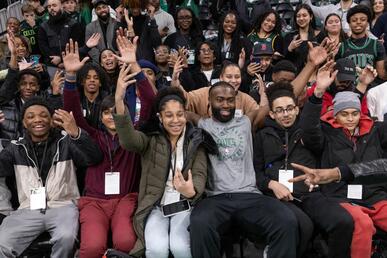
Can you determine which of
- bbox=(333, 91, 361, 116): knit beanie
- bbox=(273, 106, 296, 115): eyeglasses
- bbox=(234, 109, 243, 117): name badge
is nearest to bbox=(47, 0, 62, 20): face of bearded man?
bbox=(234, 109, 243, 117): name badge

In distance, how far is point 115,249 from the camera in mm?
3727

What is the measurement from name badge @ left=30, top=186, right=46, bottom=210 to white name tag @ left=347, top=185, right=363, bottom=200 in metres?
2.30

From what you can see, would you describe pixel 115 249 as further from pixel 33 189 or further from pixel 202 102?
pixel 202 102

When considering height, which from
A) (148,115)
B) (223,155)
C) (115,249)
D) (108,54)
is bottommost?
(115,249)

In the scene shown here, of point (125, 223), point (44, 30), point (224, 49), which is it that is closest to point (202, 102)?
point (125, 223)

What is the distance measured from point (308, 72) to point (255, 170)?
1.08 m

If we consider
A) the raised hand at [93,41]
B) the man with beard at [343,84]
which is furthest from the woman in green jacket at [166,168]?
the raised hand at [93,41]

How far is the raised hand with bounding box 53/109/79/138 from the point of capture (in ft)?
13.0

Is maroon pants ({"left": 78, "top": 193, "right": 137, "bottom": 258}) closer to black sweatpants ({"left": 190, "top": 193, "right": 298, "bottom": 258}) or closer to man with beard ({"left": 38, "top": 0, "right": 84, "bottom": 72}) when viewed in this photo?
black sweatpants ({"left": 190, "top": 193, "right": 298, "bottom": 258})

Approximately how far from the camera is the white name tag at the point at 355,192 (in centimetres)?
396

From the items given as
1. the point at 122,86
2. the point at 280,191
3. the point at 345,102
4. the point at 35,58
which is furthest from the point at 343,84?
the point at 35,58

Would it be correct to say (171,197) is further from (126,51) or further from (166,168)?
(126,51)

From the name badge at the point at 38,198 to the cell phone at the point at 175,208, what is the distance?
92 centimetres

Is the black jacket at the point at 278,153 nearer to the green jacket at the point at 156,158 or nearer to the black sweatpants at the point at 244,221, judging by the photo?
the black sweatpants at the point at 244,221
